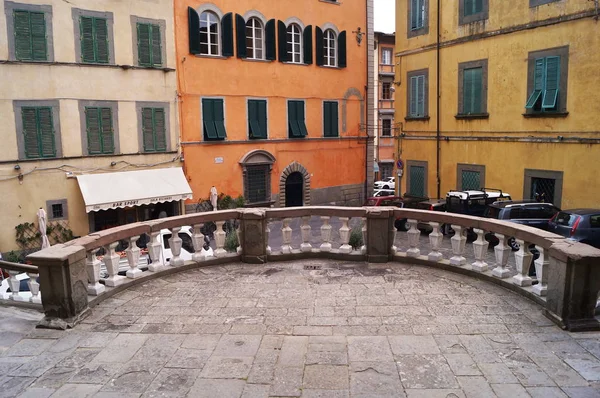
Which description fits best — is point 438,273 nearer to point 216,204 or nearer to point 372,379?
point 372,379

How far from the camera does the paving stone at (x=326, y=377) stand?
15.0ft

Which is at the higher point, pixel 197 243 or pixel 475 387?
pixel 197 243

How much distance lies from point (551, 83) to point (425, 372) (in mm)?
16206

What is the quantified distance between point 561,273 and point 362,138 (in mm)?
24859

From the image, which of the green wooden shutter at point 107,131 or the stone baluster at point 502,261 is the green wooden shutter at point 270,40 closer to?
the green wooden shutter at point 107,131

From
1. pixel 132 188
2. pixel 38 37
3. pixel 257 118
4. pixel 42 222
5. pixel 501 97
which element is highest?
pixel 38 37

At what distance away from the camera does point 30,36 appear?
18.8 metres

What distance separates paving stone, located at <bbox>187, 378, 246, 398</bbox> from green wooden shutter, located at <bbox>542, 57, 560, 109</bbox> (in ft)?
55.1

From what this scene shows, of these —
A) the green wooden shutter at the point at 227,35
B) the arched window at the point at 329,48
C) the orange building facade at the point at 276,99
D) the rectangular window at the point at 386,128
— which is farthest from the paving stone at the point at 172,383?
the rectangular window at the point at 386,128

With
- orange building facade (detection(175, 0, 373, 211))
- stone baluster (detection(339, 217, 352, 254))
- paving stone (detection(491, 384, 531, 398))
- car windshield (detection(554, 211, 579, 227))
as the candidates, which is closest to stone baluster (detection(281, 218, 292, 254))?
stone baluster (detection(339, 217, 352, 254))

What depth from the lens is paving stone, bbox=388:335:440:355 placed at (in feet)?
17.0

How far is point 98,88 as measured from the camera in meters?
20.5

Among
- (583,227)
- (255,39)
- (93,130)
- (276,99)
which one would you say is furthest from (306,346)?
(255,39)

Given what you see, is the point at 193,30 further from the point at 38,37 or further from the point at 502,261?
the point at 502,261
